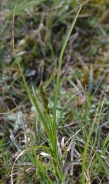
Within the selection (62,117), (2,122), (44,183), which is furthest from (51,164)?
(2,122)

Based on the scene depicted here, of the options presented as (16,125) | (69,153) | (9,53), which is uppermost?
(9,53)

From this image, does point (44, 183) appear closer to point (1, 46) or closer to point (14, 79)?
point (14, 79)

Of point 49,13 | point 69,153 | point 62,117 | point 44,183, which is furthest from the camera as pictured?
point 49,13

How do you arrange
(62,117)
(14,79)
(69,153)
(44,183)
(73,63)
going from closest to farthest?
1. (44,183)
2. (69,153)
3. (62,117)
4. (14,79)
5. (73,63)

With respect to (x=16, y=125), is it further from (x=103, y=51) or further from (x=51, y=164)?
(x=103, y=51)

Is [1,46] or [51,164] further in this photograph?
[1,46]

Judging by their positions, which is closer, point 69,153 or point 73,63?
point 69,153

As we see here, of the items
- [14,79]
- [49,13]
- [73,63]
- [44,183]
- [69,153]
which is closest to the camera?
[44,183]

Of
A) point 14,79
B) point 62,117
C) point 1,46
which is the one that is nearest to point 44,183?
point 62,117

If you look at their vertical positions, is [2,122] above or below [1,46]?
below
